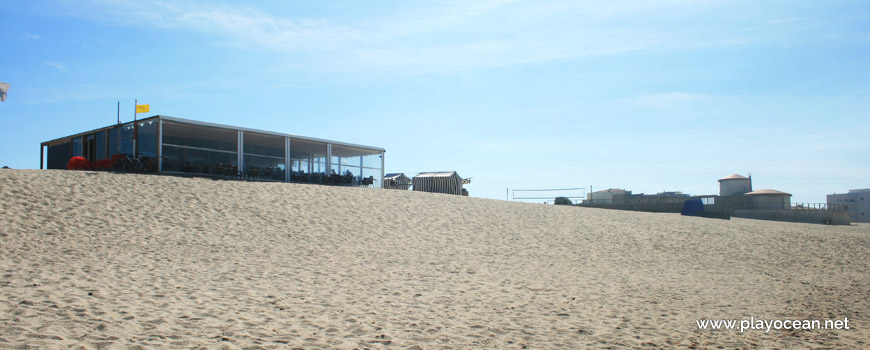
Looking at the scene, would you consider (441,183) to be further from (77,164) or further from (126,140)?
(77,164)

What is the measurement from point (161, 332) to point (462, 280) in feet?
17.1

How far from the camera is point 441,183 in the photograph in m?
29.3

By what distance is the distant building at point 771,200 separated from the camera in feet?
119

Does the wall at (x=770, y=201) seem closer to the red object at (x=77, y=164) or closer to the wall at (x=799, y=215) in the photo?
the wall at (x=799, y=215)

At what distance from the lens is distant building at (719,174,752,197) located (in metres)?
41.3

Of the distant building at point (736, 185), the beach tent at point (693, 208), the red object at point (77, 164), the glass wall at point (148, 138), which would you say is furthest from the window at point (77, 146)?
the distant building at point (736, 185)

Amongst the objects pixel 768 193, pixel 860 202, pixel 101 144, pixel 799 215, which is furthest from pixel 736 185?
pixel 101 144

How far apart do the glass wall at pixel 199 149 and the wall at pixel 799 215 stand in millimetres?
31694

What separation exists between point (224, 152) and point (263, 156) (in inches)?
78.8

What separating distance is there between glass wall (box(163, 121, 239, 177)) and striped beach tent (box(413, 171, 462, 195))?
442 inches

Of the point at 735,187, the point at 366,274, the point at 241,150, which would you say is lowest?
the point at 366,274

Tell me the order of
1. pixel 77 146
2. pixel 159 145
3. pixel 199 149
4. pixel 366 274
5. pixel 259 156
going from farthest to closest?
1. pixel 259 156
2. pixel 77 146
3. pixel 199 149
4. pixel 159 145
5. pixel 366 274

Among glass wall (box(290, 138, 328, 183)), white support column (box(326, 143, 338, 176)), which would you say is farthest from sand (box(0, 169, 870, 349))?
white support column (box(326, 143, 338, 176))

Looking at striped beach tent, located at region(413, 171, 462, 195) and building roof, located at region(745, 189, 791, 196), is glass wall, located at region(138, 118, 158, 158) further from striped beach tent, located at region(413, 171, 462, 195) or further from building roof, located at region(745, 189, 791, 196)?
building roof, located at region(745, 189, 791, 196)
